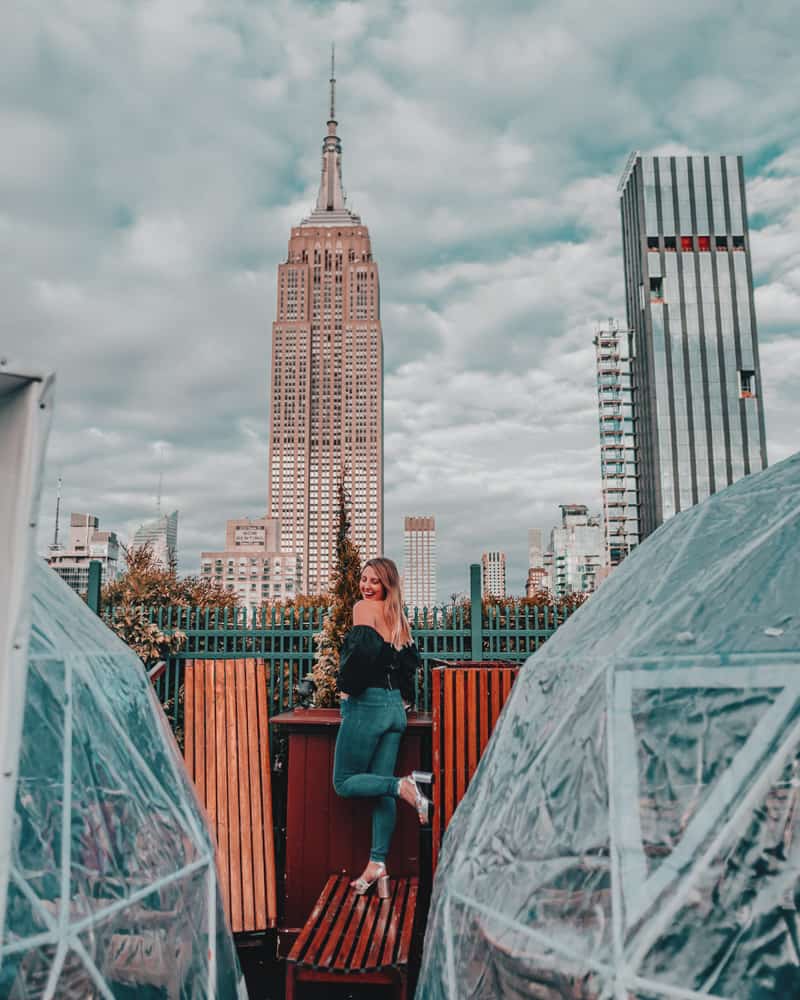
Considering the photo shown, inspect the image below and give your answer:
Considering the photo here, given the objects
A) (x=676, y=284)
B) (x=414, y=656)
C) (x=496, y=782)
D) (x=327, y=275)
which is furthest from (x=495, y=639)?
(x=327, y=275)

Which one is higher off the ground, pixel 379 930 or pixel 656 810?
pixel 656 810

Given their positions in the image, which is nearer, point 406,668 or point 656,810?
point 656,810

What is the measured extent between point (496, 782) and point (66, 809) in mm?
1301

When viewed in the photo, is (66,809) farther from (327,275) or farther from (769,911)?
(327,275)

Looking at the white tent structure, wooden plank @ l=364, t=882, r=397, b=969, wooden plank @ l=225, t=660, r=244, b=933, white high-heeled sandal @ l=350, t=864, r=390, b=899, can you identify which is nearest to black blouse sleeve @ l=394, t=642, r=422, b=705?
white high-heeled sandal @ l=350, t=864, r=390, b=899

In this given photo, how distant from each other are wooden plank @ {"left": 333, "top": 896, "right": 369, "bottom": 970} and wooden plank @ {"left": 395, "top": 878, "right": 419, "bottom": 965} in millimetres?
190

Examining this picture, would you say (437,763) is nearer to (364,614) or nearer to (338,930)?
(364,614)

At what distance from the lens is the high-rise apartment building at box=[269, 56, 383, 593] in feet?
483

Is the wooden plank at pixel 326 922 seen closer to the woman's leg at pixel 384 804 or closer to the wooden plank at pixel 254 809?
the woman's leg at pixel 384 804

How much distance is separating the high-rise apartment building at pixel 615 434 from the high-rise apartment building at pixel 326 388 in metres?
74.7

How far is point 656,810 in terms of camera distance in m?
1.73

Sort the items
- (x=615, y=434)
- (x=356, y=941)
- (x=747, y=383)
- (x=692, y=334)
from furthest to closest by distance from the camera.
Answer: (x=615, y=434), (x=692, y=334), (x=747, y=383), (x=356, y=941)

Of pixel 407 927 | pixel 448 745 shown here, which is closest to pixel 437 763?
pixel 448 745

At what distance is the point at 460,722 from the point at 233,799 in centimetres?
139
